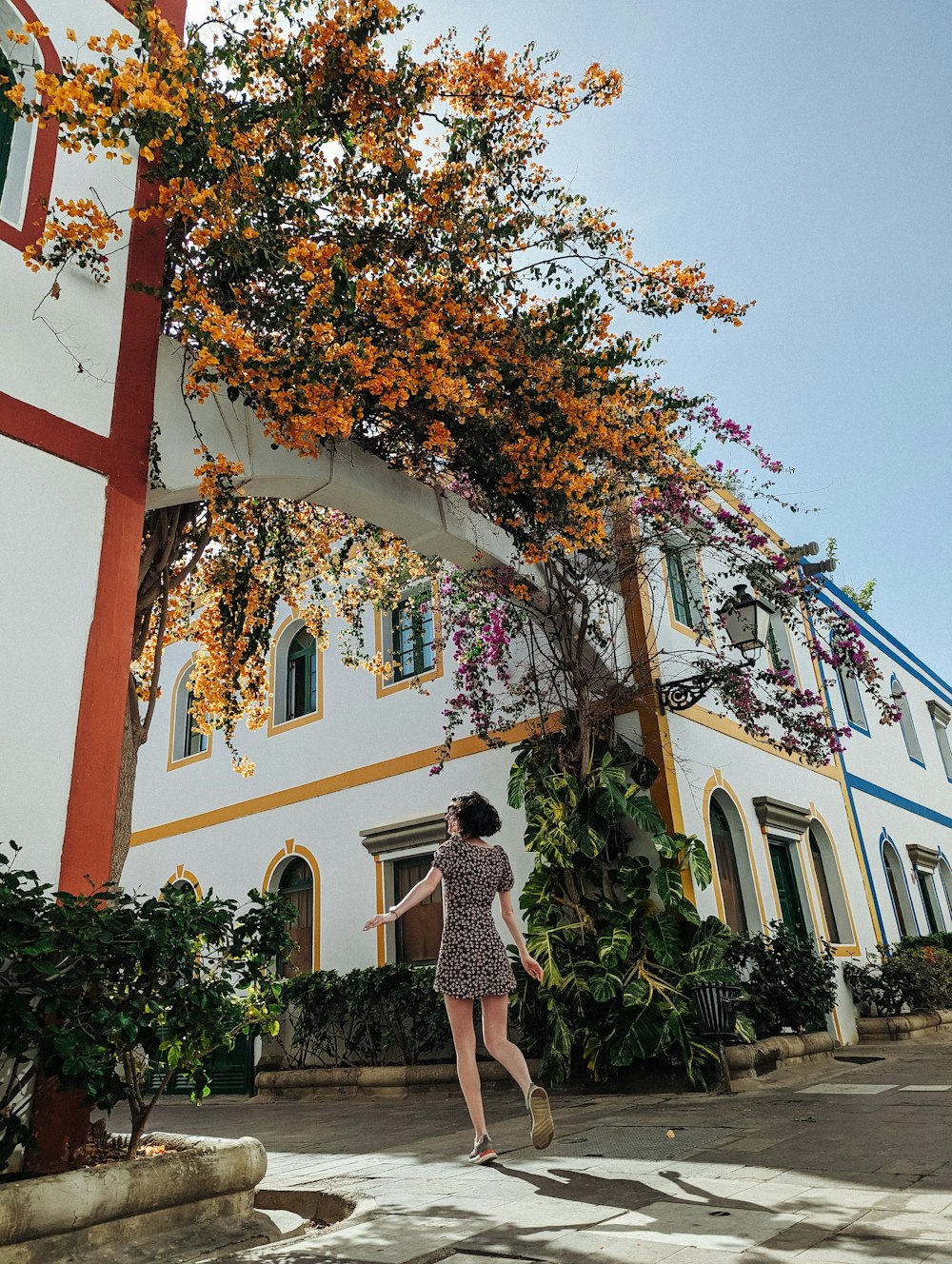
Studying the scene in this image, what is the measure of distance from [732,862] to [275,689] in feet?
21.0

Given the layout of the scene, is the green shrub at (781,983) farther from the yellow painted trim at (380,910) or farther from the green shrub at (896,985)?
the yellow painted trim at (380,910)

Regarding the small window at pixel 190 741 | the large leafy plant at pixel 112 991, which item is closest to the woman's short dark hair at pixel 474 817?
the large leafy plant at pixel 112 991

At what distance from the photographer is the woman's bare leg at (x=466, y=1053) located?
4258 millimetres

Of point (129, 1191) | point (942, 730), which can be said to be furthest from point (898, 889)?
point (129, 1191)

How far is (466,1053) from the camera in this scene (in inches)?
172

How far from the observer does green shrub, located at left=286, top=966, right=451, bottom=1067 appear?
29.7ft

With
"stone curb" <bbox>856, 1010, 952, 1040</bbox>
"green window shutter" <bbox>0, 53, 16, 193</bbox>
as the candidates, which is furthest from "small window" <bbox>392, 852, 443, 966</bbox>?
"green window shutter" <bbox>0, 53, 16, 193</bbox>

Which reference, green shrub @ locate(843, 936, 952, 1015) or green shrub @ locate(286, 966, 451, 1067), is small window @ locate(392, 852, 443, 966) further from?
green shrub @ locate(843, 936, 952, 1015)

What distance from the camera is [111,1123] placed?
7969 millimetres

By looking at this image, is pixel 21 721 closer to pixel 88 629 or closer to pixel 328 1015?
pixel 88 629

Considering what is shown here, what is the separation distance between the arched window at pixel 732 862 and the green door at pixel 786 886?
0.95 m

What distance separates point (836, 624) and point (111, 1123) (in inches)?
298

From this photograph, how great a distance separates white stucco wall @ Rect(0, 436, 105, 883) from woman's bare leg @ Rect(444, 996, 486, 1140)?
1.94m

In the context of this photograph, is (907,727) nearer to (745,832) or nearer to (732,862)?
(745,832)
